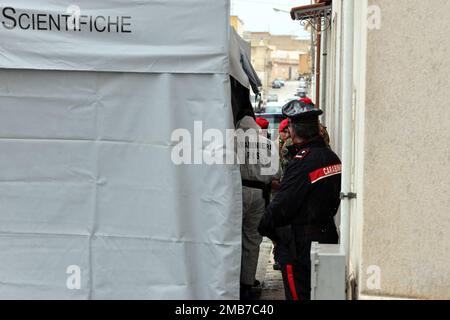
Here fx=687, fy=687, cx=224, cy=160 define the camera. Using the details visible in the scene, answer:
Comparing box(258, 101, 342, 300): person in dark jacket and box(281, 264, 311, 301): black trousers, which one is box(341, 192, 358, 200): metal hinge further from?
box(281, 264, 311, 301): black trousers

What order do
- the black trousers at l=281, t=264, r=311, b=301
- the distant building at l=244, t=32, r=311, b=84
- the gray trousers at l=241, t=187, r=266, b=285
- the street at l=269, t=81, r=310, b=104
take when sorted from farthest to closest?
the distant building at l=244, t=32, r=311, b=84 < the street at l=269, t=81, r=310, b=104 < the gray trousers at l=241, t=187, r=266, b=285 < the black trousers at l=281, t=264, r=311, b=301

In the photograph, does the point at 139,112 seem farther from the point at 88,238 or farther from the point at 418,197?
the point at 418,197

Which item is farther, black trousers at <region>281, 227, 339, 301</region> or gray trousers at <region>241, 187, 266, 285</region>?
gray trousers at <region>241, 187, 266, 285</region>

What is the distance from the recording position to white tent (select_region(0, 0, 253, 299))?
485cm

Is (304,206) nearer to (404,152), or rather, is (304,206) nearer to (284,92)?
(404,152)

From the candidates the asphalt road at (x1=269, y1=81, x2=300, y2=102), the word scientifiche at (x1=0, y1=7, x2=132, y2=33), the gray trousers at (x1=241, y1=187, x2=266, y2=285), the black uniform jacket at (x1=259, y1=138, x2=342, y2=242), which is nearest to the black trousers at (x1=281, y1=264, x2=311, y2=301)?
the black uniform jacket at (x1=259, y1=138, x2=342, y2=242)

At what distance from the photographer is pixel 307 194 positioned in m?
4.57

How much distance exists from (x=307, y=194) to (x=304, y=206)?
0.29 feet

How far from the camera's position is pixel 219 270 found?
4.93 metres

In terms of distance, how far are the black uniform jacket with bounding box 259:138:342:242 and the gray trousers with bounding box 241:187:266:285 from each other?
61.6 inches

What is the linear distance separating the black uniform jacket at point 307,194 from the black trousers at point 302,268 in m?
0.07

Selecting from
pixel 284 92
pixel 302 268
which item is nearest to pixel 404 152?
pixel 302 268
